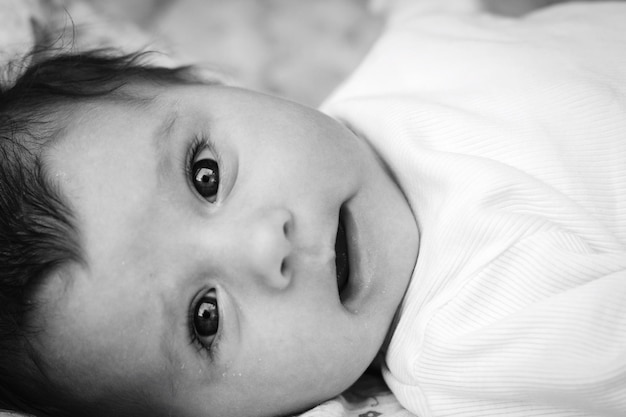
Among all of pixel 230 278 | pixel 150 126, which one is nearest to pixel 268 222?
pixel 230 278

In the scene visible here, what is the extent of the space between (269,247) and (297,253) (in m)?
0.05

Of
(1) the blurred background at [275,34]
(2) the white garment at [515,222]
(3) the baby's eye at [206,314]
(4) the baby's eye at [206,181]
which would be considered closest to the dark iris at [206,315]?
(3) the baby's eye at [206,314]

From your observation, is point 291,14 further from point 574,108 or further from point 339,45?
point 574,108

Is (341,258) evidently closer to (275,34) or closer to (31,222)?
(31,222)

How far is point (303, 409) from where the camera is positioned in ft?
2.94

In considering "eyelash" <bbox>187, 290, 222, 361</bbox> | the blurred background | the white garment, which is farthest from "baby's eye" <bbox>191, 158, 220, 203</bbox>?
the blurred background

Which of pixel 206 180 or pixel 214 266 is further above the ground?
pixel 206 180

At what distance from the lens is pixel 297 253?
808 millimetres

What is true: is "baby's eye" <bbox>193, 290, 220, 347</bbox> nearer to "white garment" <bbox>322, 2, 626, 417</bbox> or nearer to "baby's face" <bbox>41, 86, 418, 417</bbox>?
"baby's face" <bbox>41, 86, 418, 417</bbox>

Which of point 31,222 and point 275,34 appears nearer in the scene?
point 31,222

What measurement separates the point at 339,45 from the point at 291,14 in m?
0.17

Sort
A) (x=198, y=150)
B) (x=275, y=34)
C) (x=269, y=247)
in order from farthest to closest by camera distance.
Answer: (x=275, y=34)
(x=198, y=150)
(x=269, y=247)

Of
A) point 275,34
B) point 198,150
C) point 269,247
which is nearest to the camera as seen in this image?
point 269,247

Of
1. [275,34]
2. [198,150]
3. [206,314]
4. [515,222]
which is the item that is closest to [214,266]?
[206,314]
